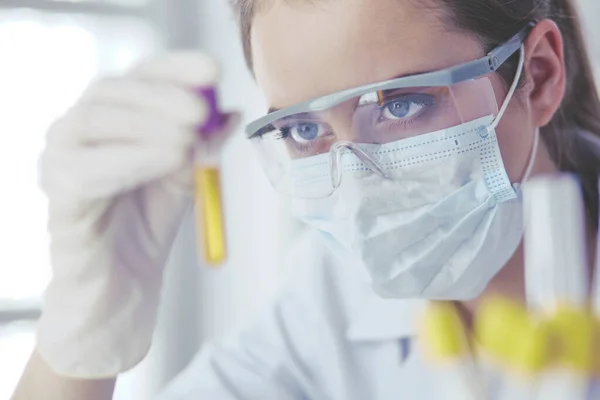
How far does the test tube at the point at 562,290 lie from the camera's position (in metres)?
0.38

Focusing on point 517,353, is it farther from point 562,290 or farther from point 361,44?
point 361,44

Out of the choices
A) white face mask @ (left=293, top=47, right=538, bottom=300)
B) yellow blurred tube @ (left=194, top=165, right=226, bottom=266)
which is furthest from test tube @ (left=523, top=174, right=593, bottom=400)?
yellow blurred tube @ (left=194, top=165, right=226, bottom=266)

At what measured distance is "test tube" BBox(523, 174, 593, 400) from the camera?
38cm

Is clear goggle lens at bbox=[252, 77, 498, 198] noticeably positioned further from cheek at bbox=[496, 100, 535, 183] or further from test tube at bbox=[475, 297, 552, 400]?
test tube at bbox=[475, 297, 552, 400]

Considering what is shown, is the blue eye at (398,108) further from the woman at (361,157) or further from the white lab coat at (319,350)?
the white lab coat at (319,350)

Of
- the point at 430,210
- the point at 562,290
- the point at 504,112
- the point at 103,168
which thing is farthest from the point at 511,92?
the point at 103,168

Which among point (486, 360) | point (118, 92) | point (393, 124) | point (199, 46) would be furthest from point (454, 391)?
point (199, 46)

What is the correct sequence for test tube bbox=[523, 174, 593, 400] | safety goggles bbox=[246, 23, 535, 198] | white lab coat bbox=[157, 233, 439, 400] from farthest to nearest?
white lab coat bbox=[157, 233, 439, 400] → safety goggles bbox=[246, 23, 535, 198] → test tube bbox=[523, 174, 593, 400]

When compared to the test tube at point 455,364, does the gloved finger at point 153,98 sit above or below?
above

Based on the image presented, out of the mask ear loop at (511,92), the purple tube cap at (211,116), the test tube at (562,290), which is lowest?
the test tube at (562,290)

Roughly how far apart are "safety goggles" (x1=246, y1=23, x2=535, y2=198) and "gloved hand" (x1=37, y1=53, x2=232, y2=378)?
0.10m

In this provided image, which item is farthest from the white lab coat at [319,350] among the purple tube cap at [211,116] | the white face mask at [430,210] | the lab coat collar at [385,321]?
the purple tube cap at [211,116]

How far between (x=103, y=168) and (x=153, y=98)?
0.27ft

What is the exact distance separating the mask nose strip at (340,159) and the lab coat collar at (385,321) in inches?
7.6
